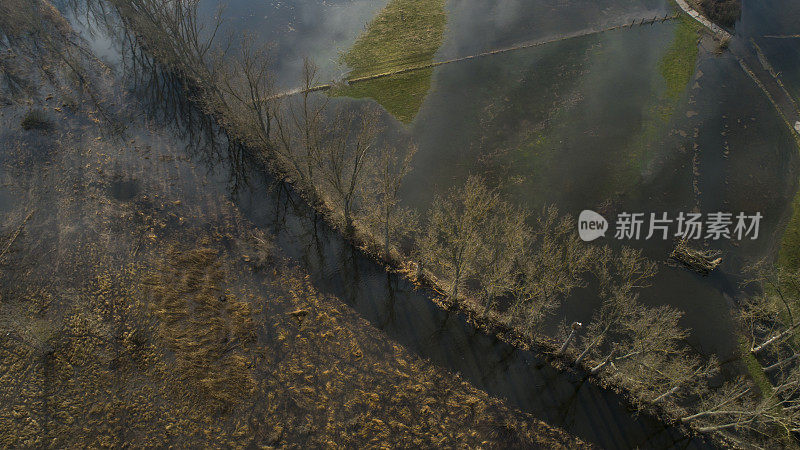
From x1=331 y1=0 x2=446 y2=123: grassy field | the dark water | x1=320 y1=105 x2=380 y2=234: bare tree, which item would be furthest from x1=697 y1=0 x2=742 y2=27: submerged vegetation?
the dark water

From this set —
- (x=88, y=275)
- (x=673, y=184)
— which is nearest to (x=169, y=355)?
(x=88, y=275)

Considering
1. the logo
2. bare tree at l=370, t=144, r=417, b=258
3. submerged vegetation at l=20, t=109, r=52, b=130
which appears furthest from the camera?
submerged vegetation at l=20, t=109, r=52, b=130

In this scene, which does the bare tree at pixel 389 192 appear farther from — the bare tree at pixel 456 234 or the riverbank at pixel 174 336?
the riverbank at pixel 174 336

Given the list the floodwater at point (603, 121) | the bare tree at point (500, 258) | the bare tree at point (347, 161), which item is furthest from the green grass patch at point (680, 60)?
the bare tree at point (347, 161)

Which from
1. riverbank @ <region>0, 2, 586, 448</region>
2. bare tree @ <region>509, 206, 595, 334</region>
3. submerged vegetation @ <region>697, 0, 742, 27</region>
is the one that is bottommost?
riverbank @ <region>0, 2, 586, 448</region>

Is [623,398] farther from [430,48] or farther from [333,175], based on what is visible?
[430,48]

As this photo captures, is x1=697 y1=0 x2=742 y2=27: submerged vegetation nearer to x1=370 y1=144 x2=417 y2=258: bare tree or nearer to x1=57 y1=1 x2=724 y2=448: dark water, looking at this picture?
x1=370 y1=144 x2=417 y2=258: bare tree

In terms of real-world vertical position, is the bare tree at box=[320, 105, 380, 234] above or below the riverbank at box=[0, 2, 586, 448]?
above
